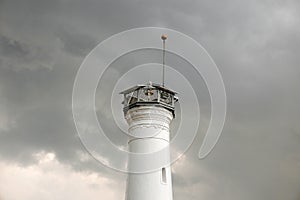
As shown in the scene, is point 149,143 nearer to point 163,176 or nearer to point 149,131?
point 149,131

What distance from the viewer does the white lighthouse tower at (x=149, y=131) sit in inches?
856

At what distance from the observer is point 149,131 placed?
22578mm

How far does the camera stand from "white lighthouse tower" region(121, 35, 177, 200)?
21.8 m

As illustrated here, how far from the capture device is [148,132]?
2256 centimetres

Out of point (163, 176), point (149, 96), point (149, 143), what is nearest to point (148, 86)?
point (149, 96)

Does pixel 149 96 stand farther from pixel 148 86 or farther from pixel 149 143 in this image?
pixel 149 143

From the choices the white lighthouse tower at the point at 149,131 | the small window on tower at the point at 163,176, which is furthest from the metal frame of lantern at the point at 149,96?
the small window on tower at the point at 163,176

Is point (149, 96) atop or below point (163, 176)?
atop

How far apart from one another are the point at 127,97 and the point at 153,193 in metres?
5.57

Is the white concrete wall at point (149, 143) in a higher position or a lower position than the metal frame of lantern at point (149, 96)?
lower

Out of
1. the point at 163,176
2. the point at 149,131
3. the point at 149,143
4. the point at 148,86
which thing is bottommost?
the point at 163,176

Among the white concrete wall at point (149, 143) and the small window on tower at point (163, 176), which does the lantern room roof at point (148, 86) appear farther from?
the small window on tower at point (163, 176)

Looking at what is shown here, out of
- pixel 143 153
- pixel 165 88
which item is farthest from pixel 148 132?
pixel 165 88

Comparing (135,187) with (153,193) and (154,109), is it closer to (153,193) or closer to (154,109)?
(153,193)
